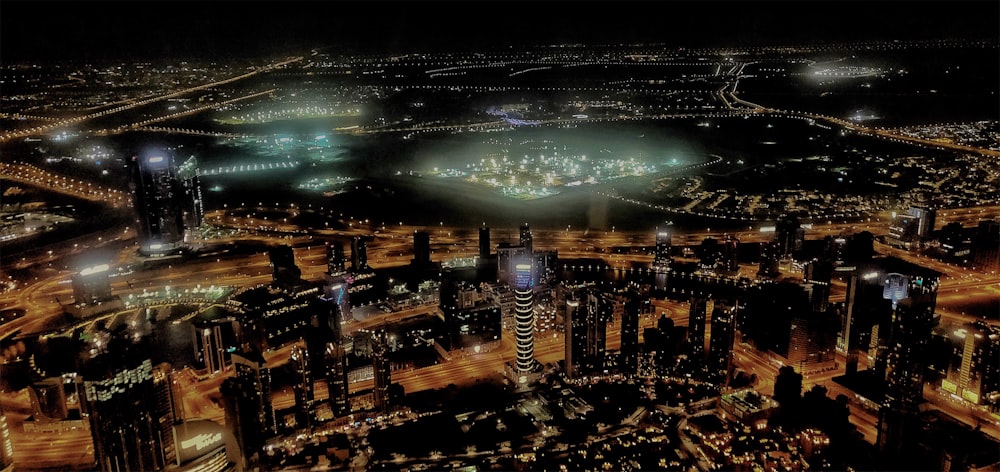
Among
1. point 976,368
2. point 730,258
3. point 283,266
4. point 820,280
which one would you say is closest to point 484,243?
point 283,266

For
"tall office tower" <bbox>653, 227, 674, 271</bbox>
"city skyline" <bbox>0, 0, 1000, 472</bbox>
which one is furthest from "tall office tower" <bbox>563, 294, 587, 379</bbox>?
"tall office tower" <bbox>653, 227, 674, 271</bbox>

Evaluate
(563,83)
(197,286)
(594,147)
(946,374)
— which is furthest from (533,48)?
(946,374)

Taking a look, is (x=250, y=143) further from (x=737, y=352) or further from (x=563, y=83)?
(x=737, y=352)

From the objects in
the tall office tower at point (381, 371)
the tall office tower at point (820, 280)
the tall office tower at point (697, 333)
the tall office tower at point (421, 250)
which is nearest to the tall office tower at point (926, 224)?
the tall office tower at point (820, 280)

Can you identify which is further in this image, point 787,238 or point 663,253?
point 787,238

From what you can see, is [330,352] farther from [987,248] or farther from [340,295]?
[987,248]

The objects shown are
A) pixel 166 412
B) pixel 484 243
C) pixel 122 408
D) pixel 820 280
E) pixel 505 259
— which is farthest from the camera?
pixel 484 243

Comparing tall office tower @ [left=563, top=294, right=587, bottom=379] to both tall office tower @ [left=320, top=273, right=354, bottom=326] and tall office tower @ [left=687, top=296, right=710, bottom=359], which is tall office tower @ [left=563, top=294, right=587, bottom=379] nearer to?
tall office tower @ [left=687, top=296, right=710, bottom=359]
